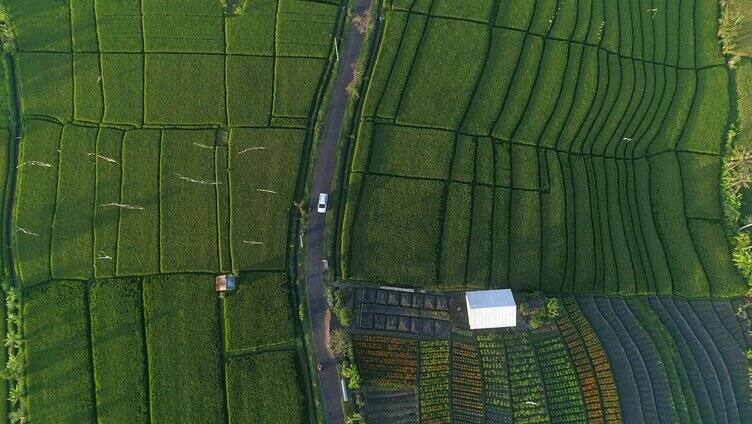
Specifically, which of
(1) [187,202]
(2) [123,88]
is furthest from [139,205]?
(2) [123,88]

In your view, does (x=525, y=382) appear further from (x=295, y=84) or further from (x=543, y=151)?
(x=295, y=84)

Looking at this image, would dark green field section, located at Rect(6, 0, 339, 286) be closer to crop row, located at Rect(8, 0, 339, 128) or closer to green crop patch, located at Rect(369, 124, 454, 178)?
crop row, located at Rect(8, 0, 339, 128)

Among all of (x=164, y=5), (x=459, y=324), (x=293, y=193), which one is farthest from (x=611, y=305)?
(x=164, y=5)

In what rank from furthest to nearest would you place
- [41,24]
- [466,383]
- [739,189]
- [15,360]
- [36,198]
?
[739,189], [41,24], [36,198], [466,383], [15,360]

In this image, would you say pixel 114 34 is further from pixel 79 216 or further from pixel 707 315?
pixel 707 315

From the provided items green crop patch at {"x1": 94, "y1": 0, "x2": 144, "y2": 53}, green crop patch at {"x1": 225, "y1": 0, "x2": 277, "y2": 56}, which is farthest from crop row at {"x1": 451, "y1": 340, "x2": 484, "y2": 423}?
green crop patch at {"x1": 94, "y1": 0, "x2": 144, "y2": 53}

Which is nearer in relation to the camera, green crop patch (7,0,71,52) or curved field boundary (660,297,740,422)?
curved field boundary (660,297,740,422)

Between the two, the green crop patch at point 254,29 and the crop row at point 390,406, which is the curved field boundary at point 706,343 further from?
the green crop patch at point 254,29
